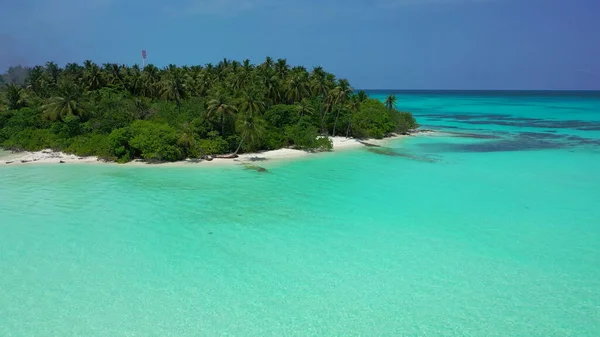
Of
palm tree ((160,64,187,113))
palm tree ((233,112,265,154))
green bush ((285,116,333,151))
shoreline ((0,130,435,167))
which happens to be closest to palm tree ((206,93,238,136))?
palm tree ((233,112,265,154))

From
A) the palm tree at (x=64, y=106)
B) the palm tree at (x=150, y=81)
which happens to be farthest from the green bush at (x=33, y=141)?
the palm tree at (x=150, y=81)

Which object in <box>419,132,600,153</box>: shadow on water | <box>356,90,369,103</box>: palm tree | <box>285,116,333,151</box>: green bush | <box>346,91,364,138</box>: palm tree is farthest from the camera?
<box>356,90,369,103</box>: palm tree

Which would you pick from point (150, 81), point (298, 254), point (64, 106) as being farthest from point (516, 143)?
point (64, 106)

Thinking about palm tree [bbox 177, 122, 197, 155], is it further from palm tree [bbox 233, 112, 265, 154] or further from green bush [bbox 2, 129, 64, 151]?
green bush [bbox 2, 129, 64, 151]

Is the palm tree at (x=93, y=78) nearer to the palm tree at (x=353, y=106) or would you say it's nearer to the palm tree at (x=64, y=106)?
the palm tree at (x=64, y=106)

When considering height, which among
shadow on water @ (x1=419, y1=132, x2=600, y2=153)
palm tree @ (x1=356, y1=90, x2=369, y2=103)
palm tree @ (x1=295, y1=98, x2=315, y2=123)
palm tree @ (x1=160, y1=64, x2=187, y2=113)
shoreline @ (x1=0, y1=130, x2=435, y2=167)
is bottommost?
shadow on water @ (x1=419, y1=132, x2=600, y2=153)

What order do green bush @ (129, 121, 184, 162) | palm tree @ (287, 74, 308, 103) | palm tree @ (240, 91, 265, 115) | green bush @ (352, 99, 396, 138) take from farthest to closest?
1. green bush @ (352, 99, 396, 138)
2. palm tree @ (287, 74, 308, 103)
3. palm tree @ (240, 91, 265, 115)
4. green bush @ (129, 121, 184, 162)

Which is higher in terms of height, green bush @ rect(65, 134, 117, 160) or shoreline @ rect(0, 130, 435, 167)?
green bush @ rect(65, 134, 117, 160)
